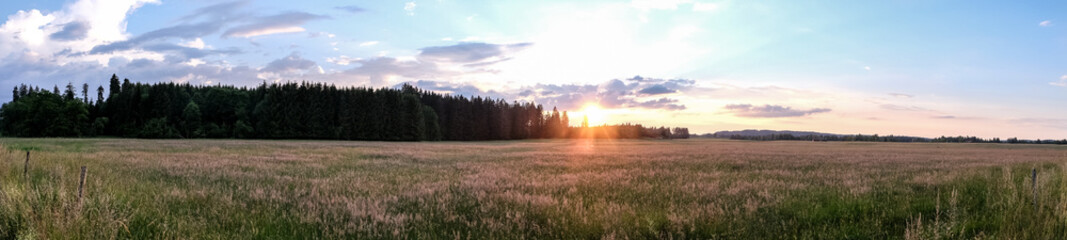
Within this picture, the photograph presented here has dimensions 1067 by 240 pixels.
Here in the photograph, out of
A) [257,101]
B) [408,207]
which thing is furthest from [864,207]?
[257,101]

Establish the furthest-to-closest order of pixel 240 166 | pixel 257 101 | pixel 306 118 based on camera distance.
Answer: pixel 257 101 < pixel 306 118 < pixel 240 166

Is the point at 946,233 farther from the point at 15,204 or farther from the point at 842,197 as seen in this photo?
the point at 15,204

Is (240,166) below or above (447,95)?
below

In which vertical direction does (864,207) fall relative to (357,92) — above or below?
below

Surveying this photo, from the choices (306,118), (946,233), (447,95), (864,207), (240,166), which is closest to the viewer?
(946,233)

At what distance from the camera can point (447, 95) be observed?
121m

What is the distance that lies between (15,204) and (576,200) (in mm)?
7718

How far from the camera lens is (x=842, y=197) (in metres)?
9.64

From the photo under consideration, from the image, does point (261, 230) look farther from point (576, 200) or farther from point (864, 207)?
point (864, 207)

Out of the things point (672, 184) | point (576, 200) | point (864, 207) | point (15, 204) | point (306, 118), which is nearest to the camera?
point (15, 204)

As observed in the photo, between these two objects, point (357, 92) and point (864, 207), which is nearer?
point (864, 207)

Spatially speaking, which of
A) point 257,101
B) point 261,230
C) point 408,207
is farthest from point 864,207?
point 257,101

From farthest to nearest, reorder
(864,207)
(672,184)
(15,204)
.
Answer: (672,184) → (864,207) → (15,204)

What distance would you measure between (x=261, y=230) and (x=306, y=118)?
92.9 metres
